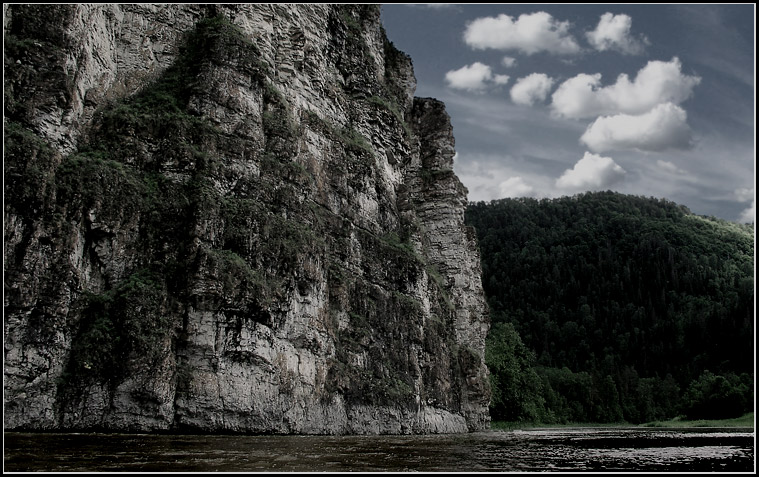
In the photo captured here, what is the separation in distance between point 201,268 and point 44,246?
7.31 m

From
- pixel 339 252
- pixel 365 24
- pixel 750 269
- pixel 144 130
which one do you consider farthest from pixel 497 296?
pixel 144 130

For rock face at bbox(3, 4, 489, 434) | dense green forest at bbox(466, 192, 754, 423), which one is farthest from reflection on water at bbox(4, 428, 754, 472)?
dense green forest at bbox(466, 192, 754, 423)

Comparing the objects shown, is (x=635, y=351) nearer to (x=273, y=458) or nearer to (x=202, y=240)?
(x=202, y=240)

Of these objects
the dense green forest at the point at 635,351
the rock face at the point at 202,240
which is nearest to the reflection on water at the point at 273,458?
the rock face at the point at 202,240

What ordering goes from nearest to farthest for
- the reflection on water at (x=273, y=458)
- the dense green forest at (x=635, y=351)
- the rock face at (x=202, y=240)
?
the reflection on water at (x=273, y=458) → the rock face at (x=202, y=240) → the dense green forest at (x=635, y=351)

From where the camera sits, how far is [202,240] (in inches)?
1384

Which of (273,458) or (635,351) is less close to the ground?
(635,351)

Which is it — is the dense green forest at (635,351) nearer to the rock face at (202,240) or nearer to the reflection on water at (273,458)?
the rock face at (202,240)

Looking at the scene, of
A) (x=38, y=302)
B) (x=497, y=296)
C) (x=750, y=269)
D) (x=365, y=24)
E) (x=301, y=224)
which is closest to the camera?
(x=38, y=302)

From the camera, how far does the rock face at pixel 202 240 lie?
29844 millimetres

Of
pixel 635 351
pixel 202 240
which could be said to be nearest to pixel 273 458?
pixel 202 240

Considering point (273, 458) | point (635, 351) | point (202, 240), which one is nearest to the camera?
point (273, 458)

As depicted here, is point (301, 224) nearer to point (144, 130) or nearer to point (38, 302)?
point (144, 130)

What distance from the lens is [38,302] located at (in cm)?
2903
